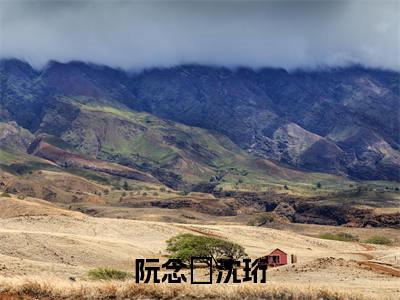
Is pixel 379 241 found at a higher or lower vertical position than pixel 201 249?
lower

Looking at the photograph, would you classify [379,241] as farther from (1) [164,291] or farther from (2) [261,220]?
(1) [164,291]

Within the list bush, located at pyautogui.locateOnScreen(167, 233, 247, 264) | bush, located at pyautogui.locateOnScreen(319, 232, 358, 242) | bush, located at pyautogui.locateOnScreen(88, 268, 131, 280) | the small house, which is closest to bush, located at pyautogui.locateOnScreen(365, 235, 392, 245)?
bush, located at pyautogui.locateOnScreen(319, 232, 358, 242)

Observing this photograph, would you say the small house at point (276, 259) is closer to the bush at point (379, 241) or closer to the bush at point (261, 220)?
the bush at point (379, 241)

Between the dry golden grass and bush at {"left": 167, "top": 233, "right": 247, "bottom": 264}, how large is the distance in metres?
30.5

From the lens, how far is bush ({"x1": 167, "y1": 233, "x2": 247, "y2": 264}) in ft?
Result: 207

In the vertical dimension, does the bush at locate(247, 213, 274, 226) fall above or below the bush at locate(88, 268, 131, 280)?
above

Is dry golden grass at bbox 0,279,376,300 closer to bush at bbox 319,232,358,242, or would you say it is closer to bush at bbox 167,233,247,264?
bush at bbox 167,233,247,264

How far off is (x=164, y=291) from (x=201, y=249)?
35732 millimetres

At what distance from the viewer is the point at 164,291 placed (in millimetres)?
29625

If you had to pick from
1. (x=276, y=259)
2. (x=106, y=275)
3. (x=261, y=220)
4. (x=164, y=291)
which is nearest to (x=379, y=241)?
(x=261, y=220)

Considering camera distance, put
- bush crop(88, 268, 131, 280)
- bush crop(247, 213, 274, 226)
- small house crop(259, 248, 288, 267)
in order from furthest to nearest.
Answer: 1. bush crop(247, 213, 274, 226)
2. small house crop(259, 248, 288, 267)
3. bush crop(88, 268, 131, 280)

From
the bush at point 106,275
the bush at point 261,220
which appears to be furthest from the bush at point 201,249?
the bush at point 261,220

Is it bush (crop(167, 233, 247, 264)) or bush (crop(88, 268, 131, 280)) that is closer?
bush (crop(88, 268, 131, 280))

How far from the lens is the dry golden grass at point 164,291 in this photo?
2895 centimetres
